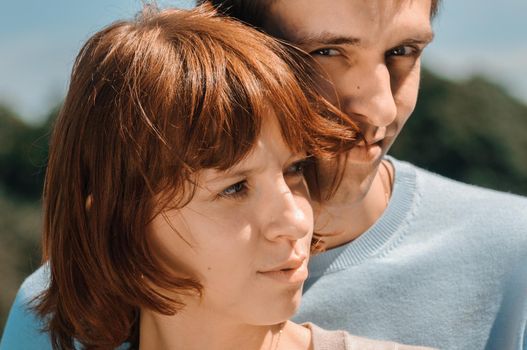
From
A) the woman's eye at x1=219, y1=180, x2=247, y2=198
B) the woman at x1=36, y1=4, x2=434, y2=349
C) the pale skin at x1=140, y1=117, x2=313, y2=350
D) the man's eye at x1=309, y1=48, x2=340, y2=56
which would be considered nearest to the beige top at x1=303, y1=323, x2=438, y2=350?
the woman at x1=36, y1=4, x2=434, y2=349

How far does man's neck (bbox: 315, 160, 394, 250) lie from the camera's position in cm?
235

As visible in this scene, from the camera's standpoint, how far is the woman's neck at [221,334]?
203 centimetres

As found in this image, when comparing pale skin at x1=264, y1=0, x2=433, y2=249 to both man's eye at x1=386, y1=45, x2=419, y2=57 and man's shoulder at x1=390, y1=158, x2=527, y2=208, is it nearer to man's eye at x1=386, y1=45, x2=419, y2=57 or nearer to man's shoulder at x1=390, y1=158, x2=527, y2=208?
man's eye at x1=386, y1=45, x2=419, y2=57

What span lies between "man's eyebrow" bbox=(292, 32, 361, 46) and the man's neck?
42cm

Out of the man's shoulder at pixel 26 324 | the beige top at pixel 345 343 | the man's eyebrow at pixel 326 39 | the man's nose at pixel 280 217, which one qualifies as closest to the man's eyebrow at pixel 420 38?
the man's eyebrow at pixel 326 39

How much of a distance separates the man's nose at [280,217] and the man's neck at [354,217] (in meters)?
0.42

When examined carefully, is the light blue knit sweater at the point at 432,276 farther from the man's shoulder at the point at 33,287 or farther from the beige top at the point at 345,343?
the man's shoulder at the point at 33,287

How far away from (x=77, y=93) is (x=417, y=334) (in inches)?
36.7

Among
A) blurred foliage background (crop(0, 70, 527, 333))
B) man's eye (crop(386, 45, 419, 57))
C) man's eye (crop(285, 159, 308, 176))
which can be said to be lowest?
blurred foliage background (crop(0, 70, 527, 333))

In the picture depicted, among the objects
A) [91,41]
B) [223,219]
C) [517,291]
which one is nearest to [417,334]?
[517,291]

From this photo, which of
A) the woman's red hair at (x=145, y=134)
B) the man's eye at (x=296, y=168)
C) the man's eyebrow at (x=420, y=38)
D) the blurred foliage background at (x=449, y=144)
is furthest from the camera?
the blurred foliage background at (x=449, y=144)

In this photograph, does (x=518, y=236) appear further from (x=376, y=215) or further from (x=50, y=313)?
(x=50, y=313)

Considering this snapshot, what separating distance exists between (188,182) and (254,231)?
0.15m

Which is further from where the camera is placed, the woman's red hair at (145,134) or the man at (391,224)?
the man at (391,224)
